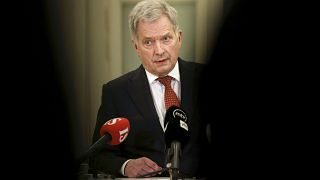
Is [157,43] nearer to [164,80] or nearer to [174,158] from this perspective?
[164,80]

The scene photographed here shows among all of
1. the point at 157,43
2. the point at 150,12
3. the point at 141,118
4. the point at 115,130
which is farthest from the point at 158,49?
the point at 115,130

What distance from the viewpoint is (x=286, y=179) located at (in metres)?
1.56

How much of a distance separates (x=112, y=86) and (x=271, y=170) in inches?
25.9

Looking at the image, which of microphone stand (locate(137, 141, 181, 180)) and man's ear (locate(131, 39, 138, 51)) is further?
man's ear (locate(131, 39, 138, 51))

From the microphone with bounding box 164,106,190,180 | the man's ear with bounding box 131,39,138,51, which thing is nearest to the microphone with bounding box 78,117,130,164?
the microphone with bounding box 164,106,190,180

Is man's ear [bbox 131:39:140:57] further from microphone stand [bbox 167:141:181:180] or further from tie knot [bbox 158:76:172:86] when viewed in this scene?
microphone stand [bbox 167:141:181:180]

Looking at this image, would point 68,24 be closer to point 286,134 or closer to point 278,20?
point 278,20

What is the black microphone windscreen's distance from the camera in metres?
1.16

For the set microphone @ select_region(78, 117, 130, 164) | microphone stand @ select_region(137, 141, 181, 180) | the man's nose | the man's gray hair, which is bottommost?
microphone stand @ select_region(137, 141, 181, 180)

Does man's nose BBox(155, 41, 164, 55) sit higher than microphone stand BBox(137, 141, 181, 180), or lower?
higher

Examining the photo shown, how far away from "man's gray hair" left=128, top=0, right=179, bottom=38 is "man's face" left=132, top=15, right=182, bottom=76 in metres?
0.01

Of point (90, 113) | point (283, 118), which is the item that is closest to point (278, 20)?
point (283, 118)

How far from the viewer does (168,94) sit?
4.95 feet

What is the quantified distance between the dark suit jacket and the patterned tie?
27mm
